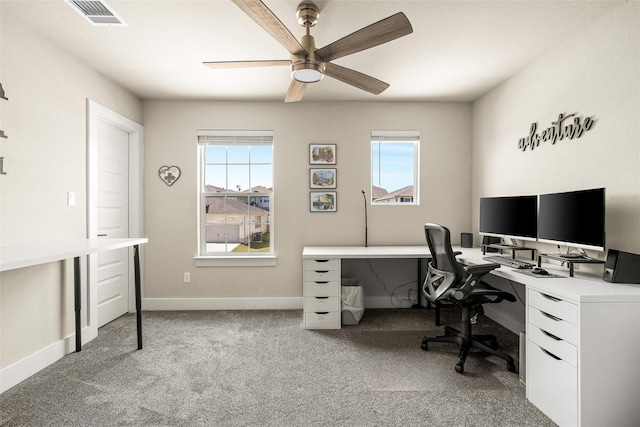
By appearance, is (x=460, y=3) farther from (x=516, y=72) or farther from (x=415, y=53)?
(x=516, y=72)

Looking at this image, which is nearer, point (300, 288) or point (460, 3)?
point (460, 3)

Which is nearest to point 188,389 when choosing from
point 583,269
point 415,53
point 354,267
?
point 354,267

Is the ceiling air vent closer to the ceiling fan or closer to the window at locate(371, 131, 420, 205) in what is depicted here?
the ceiling fan

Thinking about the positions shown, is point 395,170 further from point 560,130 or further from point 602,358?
point 602,358

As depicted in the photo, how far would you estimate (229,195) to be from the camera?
3.92 m

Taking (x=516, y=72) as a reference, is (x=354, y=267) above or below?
below

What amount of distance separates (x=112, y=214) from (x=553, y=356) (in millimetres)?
3967

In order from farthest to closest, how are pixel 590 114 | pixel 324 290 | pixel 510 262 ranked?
1. pixel 324 290
2. pixel 510 262
3. pixel 590 114

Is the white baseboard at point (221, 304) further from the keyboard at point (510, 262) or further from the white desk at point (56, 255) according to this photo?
the keyboard at point (510, 262)

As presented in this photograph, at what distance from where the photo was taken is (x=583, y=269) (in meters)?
2.33

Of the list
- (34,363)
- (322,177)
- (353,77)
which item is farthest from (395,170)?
(34,363)

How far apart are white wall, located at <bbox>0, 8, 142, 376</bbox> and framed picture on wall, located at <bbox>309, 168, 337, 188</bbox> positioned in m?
2.24

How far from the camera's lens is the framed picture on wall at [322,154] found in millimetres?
3856

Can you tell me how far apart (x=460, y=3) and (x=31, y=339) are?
148 inches
